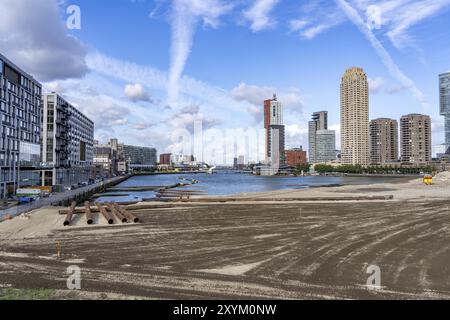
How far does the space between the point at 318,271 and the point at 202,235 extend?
33.9 feet

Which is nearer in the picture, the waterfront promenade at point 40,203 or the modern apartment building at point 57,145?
the waterfront promenade at point 40,203

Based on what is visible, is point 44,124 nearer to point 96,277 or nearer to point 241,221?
point 241,221

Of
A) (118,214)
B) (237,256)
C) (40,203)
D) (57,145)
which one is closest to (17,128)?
(40,203)

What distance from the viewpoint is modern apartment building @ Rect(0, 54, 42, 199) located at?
65750 millimetres

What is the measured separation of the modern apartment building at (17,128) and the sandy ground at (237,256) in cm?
4193

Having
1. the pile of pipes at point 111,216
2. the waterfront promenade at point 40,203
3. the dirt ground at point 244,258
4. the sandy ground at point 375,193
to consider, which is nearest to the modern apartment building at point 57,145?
the waterfront promenade at point 40,203

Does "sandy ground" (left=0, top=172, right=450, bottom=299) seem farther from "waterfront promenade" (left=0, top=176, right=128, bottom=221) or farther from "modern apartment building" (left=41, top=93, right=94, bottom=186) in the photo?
"modern apartment building" (left=41, top=93, right=94, bottom=186)

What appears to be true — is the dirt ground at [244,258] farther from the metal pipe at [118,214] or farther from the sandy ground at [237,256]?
the metal pipe at [118,214]

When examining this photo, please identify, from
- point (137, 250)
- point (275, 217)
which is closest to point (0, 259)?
point (137, 250)

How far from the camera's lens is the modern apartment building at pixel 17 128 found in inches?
2589

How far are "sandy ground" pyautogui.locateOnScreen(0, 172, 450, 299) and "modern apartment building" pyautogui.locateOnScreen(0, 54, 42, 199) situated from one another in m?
41.9

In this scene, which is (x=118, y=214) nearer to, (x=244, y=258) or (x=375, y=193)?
(x=244, y=258)

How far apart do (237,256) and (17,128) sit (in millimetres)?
71100

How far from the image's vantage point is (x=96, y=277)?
14.9 meters
